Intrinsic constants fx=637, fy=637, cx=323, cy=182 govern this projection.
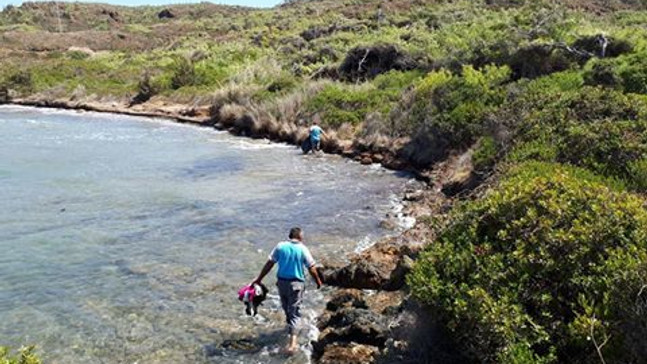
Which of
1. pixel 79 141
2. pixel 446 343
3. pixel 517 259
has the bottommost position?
pixel 79 141

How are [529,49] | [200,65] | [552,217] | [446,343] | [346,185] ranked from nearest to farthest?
[446,343] → [552,217] → [346,185] → [529,49] → [200,65]

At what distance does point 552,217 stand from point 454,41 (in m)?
32.1

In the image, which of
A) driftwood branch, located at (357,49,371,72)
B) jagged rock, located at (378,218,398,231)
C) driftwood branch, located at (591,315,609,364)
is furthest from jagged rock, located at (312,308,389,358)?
driftwood branch, located at (357,49,371,72)

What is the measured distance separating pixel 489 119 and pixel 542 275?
46.2 ft

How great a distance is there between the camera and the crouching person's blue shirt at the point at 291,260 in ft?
34.6

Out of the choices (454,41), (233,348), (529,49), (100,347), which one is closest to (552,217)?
(233,348)

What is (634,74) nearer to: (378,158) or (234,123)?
(378,158)

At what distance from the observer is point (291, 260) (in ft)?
34.7

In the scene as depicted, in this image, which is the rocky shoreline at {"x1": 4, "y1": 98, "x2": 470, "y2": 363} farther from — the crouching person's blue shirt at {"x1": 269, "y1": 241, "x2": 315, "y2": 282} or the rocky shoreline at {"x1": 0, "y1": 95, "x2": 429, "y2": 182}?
the rocky shoreline at {"x1": 0, "y1": 95, "x2": 429, "y2": 182}

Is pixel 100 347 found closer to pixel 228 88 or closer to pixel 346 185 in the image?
pixel 346 185

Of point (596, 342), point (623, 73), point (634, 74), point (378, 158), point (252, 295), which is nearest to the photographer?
point (596, 342)

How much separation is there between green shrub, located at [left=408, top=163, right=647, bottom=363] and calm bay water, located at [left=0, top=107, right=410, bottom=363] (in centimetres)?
314

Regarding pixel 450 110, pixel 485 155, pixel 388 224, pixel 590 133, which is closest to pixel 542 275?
pixel 590 133

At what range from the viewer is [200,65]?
5441cm
